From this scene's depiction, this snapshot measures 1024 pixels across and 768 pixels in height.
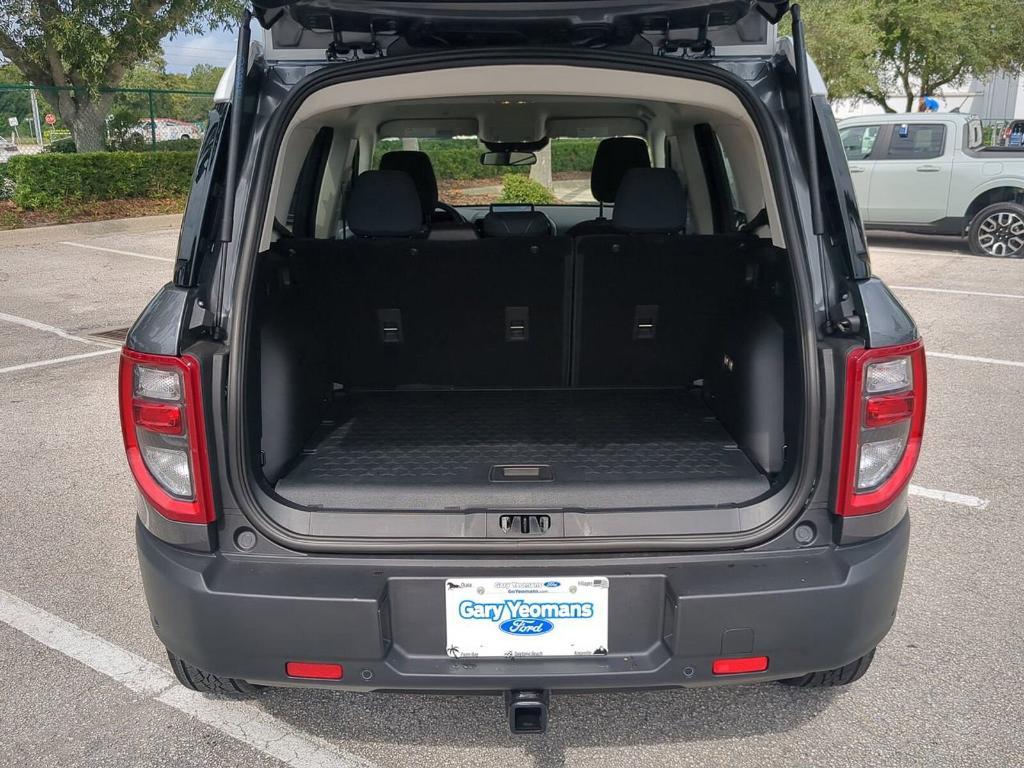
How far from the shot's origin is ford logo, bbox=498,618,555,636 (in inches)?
75.0

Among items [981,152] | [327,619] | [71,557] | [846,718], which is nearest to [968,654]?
[846,718]

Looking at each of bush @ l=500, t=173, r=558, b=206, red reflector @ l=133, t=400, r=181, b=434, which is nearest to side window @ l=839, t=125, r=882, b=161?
bush @ l=500, t=173, r=558, b=206

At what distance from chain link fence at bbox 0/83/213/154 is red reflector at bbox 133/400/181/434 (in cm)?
1461

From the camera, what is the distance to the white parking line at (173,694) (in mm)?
2254

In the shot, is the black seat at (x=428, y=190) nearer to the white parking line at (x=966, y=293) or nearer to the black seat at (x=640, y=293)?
the black seat at (x=640, y=293)

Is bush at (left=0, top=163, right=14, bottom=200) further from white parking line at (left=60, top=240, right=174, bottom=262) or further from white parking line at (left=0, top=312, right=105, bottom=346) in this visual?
white parking line at (left=0, top=312, right=105, bottom=346)

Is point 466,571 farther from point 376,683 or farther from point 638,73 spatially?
point 638,73

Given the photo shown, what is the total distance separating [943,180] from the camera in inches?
416

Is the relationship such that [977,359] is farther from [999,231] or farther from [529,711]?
[529,711]

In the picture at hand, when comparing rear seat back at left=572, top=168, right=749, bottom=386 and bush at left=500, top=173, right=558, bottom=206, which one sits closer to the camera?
rear seat back at left=572, top=168, right=749, bottom=386

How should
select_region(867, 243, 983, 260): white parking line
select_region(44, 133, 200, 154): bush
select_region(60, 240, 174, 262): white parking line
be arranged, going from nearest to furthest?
select_region(867, 243, 983, 260): white parking line, select_region(60, 240, 174, 262): white parking line, select_region(44, 133, 200, 154): bush

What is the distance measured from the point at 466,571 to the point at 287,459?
2.50ft

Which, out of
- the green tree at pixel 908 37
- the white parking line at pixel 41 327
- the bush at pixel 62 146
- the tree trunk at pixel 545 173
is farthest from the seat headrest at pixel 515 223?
the green tree at pixel 908 37

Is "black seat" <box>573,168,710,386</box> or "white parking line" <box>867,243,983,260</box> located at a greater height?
"black seat" <box>573,168,710,386</box>
